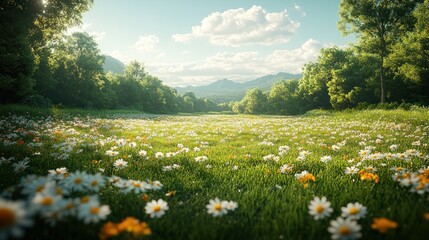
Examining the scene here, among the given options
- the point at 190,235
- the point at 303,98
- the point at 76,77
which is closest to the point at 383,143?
the point at 190,235

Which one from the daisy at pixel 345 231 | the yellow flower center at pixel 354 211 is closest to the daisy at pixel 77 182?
the daisy at pixel 345 231

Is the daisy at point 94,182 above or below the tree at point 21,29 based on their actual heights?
below

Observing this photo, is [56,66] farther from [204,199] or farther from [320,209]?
[320,209]

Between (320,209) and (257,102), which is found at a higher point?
(257,102)

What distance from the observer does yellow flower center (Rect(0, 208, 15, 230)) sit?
1290 mm

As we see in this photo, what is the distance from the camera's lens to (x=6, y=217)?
4.30 ft

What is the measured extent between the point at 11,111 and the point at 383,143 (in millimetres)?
19607

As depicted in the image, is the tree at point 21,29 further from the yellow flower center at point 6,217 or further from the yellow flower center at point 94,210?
the yellow flower center at point 6,217

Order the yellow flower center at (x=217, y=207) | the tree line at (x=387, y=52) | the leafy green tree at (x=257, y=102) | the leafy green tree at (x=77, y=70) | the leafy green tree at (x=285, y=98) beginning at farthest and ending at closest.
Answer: the leafy green tree at (x=257, y=102)
the leafy green tree at (x=285, y=98)
the leafy green tree at (x=77, y=70)
the tree line at (x=387, y=52)
the yellow flower center at (x=217, y=207)

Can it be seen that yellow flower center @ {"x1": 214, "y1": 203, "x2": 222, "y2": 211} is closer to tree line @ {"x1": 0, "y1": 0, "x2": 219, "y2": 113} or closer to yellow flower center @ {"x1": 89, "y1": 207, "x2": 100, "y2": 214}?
yellow flower center @ {"x1": 89, "y1": 207, "x2": 100, "y2": 214}

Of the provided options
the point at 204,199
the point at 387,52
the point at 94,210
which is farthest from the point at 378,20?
the point at 94,210

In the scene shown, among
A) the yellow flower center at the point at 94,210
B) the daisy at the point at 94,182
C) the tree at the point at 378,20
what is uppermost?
the tree at the point at 378,20

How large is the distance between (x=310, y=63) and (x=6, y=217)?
248ft

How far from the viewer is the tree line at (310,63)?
813 inches
